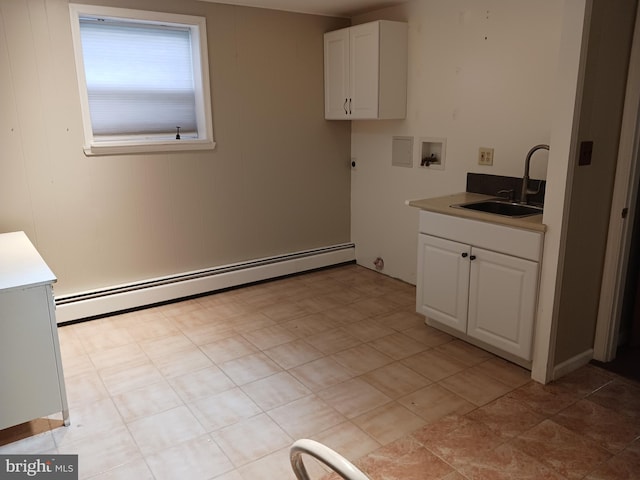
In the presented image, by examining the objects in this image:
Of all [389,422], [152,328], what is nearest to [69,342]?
[152,328]

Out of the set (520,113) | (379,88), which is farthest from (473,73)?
(379,88)

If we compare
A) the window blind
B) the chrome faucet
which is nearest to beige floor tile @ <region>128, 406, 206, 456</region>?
the window blind

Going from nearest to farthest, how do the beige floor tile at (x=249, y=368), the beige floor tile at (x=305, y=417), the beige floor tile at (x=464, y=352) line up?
the beige floor tile at (x=305, y=417) < the beige floor tile at (x=249, y=368) < the beige floor tile at (x=464, y=352)

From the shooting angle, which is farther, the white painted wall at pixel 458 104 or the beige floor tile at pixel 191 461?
the white painted wall at pixel 458 104

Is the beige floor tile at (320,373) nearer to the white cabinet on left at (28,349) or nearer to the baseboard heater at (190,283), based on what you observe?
the white cabinet on left at (28,349)

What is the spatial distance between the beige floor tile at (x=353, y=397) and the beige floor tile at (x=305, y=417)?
1.7 inches

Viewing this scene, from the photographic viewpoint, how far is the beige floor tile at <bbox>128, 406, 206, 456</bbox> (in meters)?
2.21

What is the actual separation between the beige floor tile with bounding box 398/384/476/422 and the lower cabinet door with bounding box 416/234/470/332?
0.59m

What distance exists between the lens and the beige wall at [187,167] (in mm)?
3160

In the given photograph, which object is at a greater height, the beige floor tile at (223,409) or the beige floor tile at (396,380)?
the beige floor tile at (396,380)

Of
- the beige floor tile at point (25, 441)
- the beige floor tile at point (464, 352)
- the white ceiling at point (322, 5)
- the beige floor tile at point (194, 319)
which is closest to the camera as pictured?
the beige floor tile at point (25, 441)

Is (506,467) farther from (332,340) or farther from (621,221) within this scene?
(621,221)

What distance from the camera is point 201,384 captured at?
8.87 feet

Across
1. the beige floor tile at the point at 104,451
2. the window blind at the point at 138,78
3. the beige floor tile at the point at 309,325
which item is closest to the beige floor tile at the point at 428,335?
the beige floor tile at the point at 309,325
